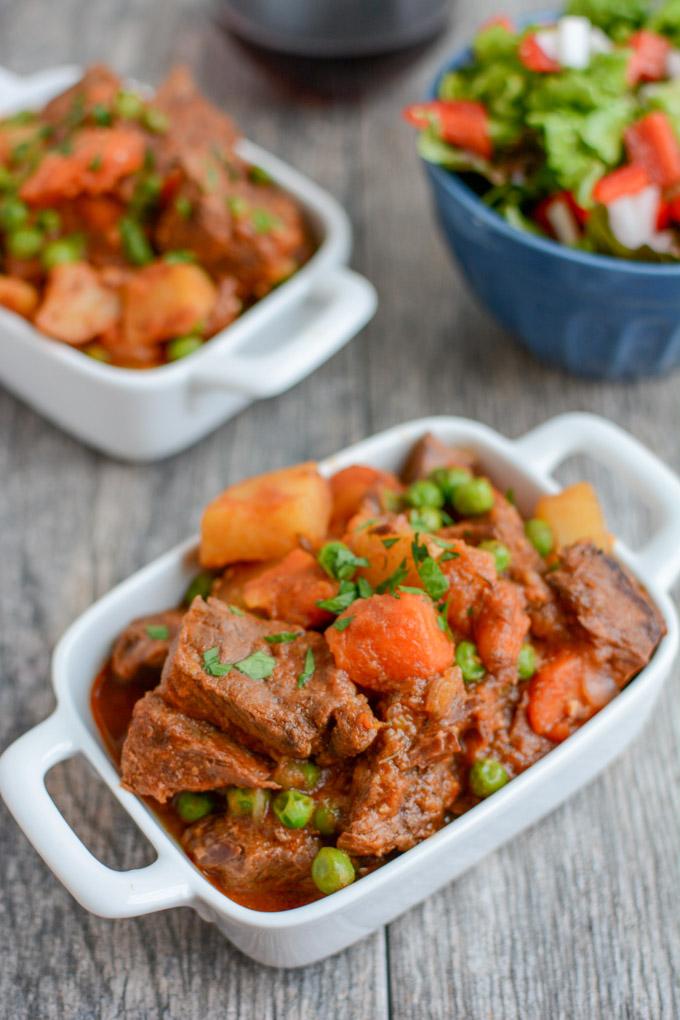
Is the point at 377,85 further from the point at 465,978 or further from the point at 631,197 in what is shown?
the point at 465,978

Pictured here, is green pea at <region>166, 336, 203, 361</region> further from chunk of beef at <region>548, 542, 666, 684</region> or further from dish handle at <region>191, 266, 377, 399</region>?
chunk of beef at <region>548, 542, 666, 684</region>

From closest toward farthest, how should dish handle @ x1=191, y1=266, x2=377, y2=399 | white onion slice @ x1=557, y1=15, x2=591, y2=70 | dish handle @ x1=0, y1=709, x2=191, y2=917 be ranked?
1. dish handle @ x1=0, y1=709, x2=191, y2=917
2. dish handle @ x1=191, y1=266, x2=377, y2=399
3. white onion slice @ x1=557, y1=15, x2=591, y2=70

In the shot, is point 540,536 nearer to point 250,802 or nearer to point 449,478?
point 449,478

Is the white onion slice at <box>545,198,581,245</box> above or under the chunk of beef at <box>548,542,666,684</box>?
above

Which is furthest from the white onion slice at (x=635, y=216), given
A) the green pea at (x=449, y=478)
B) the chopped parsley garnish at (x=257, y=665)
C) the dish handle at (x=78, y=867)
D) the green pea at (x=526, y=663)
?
the dish handle at (x=78, y=867)

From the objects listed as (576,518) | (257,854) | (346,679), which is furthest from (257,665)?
(576,518)

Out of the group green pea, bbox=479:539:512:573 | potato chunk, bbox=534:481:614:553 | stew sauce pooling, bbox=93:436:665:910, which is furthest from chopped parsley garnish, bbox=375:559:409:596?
potato chunk, bbox=534:481:614:553

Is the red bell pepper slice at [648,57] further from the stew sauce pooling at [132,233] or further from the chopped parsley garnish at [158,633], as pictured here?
the chopped parsley garnish at [158,633]
